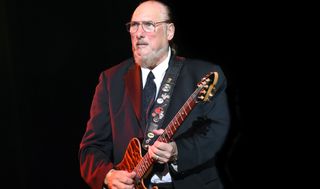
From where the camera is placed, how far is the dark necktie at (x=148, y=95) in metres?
3.13

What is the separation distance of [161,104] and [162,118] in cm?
9

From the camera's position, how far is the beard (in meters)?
3.18

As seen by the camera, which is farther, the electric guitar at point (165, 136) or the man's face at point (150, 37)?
the man's face at point (150, 37)

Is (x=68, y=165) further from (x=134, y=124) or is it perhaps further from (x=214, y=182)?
(x=214, y=182)

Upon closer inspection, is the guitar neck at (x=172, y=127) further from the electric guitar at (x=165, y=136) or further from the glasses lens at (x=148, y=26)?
the glasses lens at (x=148, y=26)

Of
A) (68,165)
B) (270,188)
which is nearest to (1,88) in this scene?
(68,165)

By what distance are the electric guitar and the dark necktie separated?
20cm

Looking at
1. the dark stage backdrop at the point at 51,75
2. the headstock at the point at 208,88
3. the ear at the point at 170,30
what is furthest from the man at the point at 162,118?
the dark stage backdrop at the point at 51,75

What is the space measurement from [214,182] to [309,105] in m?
0.69

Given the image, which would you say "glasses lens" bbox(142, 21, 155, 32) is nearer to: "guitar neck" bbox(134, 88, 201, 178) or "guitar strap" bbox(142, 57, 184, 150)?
"guitar strap" bbox(142, 57, 184, 150)

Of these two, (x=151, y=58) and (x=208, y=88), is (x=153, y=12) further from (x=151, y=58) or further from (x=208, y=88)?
(x=208, y=88)

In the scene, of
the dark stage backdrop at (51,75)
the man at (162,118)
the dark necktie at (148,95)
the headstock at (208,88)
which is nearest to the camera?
the headstock at (208,88)

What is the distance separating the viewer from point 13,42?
3963 mm

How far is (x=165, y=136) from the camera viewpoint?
291 cm
